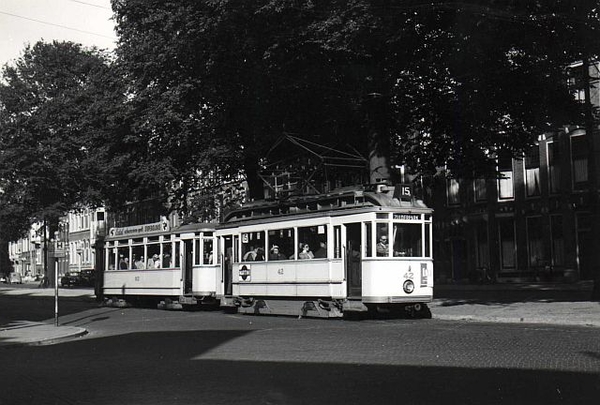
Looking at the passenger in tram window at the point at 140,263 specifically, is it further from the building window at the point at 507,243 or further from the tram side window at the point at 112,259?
the building window at the point at 507,243

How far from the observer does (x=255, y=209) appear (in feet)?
75.6

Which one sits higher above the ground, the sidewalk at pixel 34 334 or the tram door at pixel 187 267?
the tram door at pixel 187 267

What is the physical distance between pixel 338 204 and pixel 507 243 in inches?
944

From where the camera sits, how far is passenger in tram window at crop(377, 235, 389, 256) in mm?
18938

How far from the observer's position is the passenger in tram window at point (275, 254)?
21625 millimetres

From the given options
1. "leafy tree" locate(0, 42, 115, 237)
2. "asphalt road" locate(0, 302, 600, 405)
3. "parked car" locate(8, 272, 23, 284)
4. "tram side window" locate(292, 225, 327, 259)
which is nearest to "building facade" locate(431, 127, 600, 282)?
"tram side window" locate(292, 225, 327, 259)

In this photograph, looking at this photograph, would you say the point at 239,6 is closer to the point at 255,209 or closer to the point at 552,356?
the point at 255,209

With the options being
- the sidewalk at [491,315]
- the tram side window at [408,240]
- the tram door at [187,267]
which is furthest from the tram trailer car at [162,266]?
the tram side window at [408,240]

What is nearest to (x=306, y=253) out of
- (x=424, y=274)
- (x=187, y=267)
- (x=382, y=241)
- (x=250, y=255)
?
(x=382, y=241)

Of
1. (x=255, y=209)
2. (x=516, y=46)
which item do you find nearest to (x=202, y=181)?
(x=255, y=209)

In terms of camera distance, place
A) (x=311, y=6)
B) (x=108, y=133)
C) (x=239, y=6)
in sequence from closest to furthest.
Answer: (x=311, y=6) < (x=239, y=6) < (x=108, y=133)

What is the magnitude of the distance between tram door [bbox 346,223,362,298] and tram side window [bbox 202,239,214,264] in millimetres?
7288

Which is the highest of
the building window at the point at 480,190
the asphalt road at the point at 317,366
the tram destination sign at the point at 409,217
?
the building window at the point at 480,190

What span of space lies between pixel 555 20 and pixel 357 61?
19.6ft
